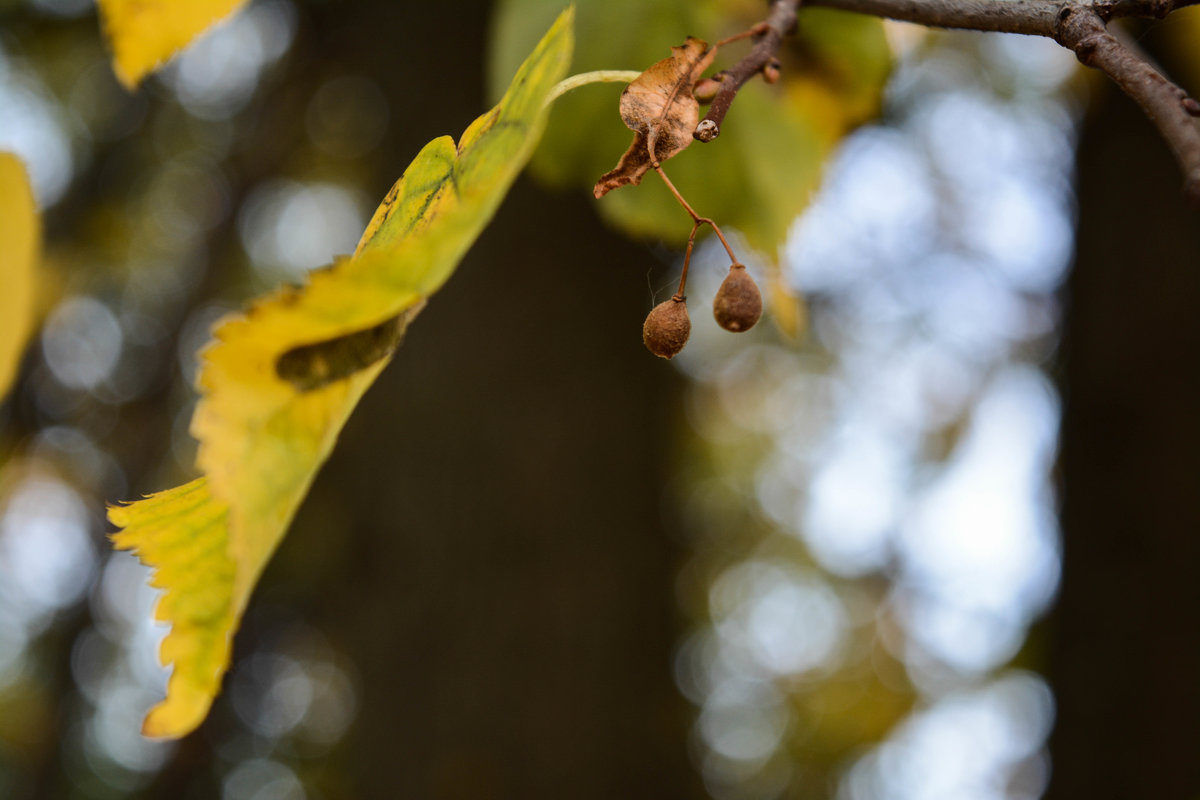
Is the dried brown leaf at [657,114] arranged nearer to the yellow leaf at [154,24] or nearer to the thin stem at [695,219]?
the thin stem at [695,219]

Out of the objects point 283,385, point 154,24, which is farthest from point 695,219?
point 154,24

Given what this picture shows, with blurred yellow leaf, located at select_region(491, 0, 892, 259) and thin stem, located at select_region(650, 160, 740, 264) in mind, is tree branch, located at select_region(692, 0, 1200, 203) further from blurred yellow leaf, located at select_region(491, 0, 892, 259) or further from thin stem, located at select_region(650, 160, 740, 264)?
blurred yellow leaf, located at select_region(491, 0, 892, 259)

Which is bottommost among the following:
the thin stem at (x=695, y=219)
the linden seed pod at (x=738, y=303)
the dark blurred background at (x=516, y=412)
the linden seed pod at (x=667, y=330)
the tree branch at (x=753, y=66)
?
the dark blurred background at (x=516, y=412)

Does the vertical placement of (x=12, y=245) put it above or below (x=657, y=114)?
below

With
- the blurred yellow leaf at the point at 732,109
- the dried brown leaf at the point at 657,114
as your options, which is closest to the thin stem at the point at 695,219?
the dried brown leaf at the point at 657,114

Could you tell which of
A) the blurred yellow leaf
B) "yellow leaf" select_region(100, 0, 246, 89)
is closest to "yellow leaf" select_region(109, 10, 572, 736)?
"yellow leaf" select_region(100, 0, 246, 89)

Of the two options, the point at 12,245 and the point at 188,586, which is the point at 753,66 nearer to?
the point at 188,586
